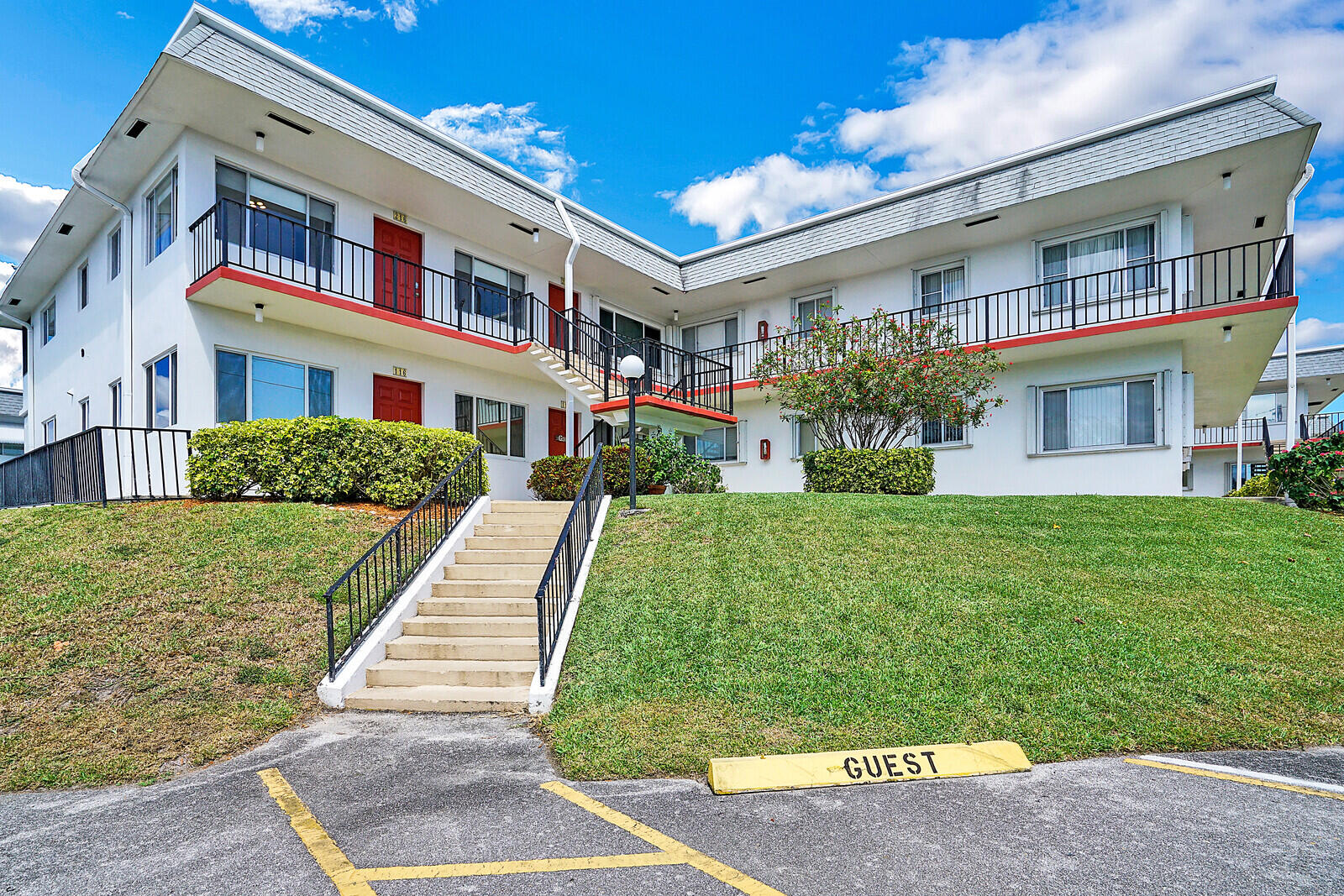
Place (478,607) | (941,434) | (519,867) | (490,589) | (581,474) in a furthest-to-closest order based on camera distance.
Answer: (941,434)
(581,474)
(490,589)
(478,607)
(519,867)

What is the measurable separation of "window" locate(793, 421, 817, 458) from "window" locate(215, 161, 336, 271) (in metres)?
11.2

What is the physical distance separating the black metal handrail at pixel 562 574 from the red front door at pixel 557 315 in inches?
256

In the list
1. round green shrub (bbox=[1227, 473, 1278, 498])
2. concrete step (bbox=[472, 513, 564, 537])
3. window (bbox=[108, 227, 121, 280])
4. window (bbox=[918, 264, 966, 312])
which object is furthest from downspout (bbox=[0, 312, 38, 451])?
round green shrub (bbox=[1227, 473, 1278, 498])

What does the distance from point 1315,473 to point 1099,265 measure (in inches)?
237

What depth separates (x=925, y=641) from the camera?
255 inches

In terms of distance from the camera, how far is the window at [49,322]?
719 inches

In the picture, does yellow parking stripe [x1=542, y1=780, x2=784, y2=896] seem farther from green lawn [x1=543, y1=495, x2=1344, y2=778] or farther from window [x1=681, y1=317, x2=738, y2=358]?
window [x1=681, y1=317, x2=738, y2=358]

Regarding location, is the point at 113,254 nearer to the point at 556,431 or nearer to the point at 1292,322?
the point at 556,431

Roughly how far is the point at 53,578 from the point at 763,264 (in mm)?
15005

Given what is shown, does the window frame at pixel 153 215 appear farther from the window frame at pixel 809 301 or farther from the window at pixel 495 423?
the window frame at pixel 809 301

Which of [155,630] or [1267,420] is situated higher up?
[1267,420]

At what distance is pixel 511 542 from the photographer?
376 inches

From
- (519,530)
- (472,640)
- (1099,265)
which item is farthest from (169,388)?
(1099,265)

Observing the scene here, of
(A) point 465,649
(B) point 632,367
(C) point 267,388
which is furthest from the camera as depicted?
(C) point 267,388
